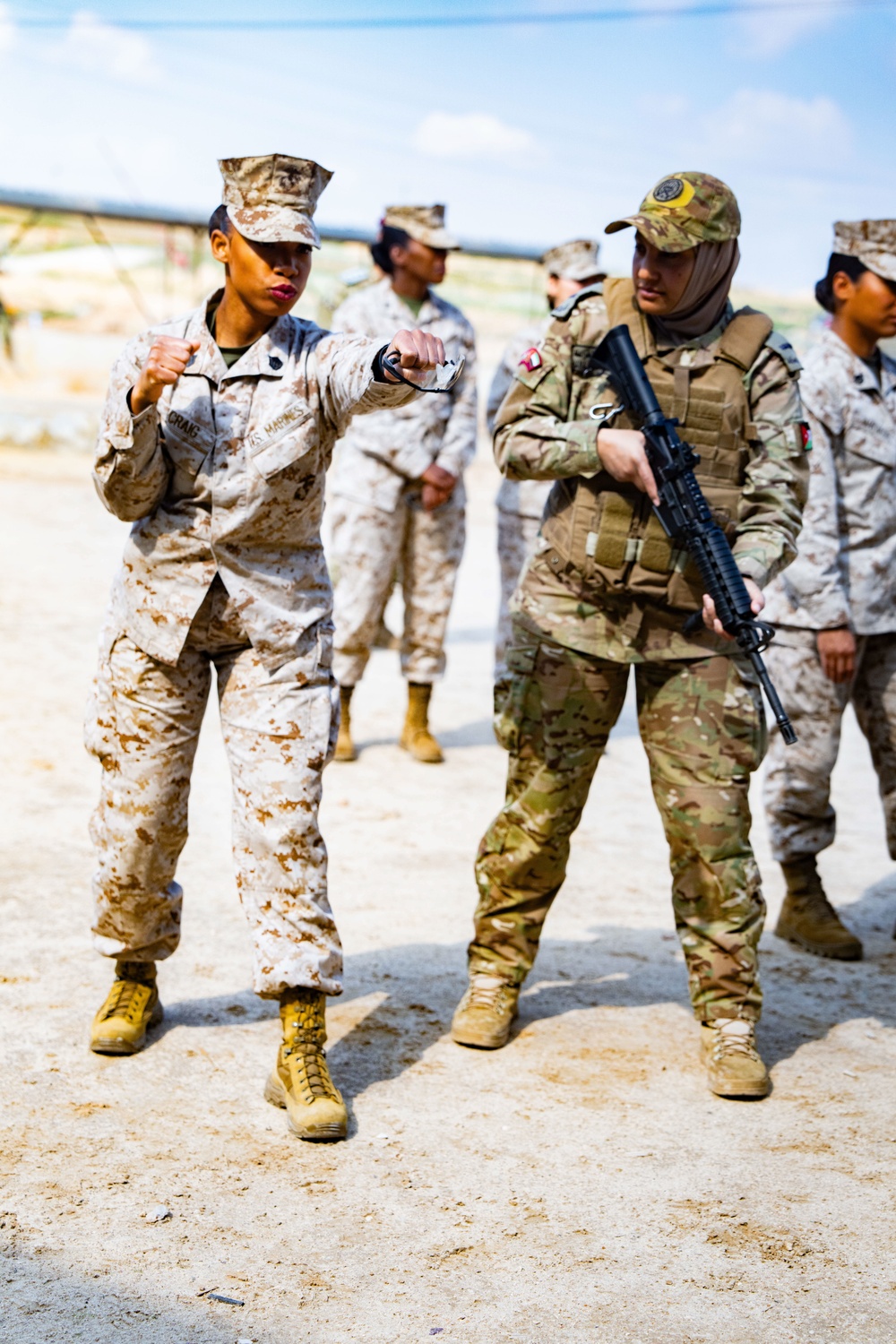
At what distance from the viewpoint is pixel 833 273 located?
4.92 meters

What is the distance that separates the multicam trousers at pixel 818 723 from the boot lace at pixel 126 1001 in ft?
7.80

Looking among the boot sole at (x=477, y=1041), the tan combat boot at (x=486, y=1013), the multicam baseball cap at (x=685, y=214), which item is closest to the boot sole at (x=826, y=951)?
the tan combat boot at (x=486, y=1013)

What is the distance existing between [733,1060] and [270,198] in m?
2.53

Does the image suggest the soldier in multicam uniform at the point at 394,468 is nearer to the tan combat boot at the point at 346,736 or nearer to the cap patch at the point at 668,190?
the tan combat boot at the point at 346,736

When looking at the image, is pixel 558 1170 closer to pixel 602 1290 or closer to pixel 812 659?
pixel 602 1290

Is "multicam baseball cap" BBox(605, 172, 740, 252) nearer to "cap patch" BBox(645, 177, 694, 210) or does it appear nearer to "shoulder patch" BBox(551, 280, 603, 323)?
"cap patch" BBox(645, 177, 694, 210)

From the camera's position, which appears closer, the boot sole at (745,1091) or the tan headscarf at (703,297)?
the tan headscarf at (703,297)

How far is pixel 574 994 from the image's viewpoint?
15.4ft

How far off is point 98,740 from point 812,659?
246 centimetres

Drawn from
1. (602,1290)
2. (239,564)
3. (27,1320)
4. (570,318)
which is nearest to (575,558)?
(570,318)

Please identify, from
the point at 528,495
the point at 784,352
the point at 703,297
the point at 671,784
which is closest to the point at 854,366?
the point at 784,352

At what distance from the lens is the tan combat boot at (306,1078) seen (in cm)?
352

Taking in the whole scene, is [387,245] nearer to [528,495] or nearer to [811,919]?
[528,495]

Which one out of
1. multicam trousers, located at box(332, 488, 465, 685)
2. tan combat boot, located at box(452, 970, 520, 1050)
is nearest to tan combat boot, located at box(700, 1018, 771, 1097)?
tan combat boot, located at box(452, 970, 520, 1050)
